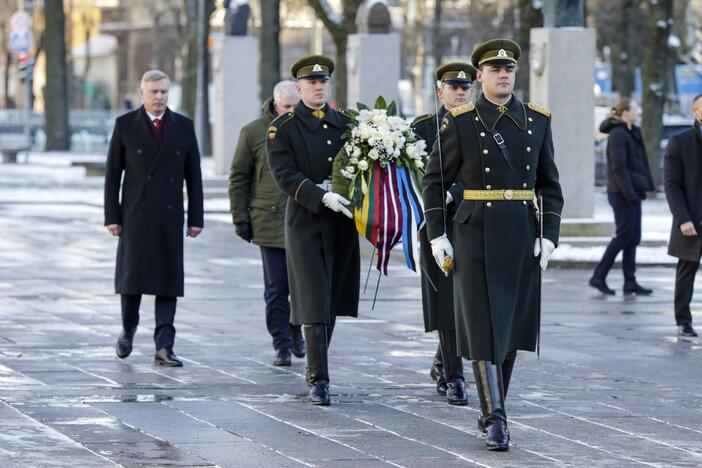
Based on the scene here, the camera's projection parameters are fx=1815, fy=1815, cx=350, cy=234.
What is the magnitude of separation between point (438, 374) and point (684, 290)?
11.5 feet

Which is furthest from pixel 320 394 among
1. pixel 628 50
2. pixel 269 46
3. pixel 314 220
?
pixel 628 50

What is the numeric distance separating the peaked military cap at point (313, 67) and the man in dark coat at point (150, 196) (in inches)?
60.6

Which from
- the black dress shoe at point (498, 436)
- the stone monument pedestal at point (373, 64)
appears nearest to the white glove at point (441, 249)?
the black dress shoe at point (498, 436)

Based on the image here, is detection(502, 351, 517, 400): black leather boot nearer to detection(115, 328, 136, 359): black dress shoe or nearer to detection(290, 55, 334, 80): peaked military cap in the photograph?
detection(290, 55, 334, 80): peaked military cap

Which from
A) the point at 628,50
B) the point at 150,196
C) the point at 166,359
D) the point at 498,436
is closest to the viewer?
the point at 498,436

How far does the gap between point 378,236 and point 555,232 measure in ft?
4.66

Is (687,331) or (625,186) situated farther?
(625,186)

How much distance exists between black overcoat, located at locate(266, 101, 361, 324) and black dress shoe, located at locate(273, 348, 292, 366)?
54.1 inches

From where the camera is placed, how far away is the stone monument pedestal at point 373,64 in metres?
26.0

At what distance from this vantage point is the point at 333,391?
10.5 meters

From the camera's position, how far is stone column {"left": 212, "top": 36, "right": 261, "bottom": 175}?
3316cm

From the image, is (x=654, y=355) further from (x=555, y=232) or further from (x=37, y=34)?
(x=37, y=34)

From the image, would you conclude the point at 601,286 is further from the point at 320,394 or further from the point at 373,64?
the point at 373,64

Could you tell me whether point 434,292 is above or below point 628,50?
below
